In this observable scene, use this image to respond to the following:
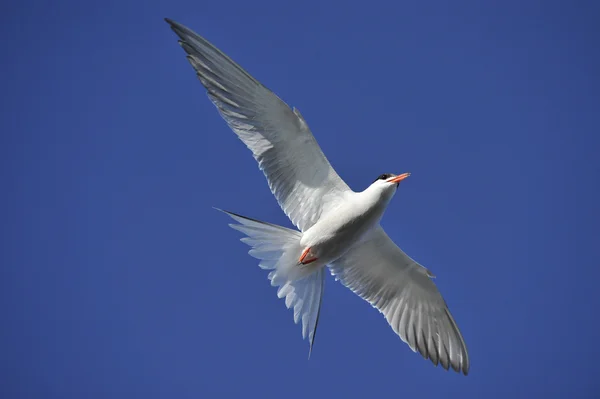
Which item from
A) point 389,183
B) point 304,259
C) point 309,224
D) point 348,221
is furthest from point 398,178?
point 304,259

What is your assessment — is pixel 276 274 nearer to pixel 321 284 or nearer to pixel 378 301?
pixel 321 284

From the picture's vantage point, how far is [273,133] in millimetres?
7324

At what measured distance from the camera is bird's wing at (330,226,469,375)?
7879 millimetres

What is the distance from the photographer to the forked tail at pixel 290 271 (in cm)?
725

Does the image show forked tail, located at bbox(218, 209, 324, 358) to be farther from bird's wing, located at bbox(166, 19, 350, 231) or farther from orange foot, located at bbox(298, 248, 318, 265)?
bird's wing, located at bbox(166, 19, 350, 231)

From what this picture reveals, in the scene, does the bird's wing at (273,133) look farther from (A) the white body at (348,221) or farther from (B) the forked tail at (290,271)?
(B) the forked tail at (290,271)

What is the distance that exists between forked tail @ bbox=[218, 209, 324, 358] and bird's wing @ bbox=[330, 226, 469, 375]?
0.56 m

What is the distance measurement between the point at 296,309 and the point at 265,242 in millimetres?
761

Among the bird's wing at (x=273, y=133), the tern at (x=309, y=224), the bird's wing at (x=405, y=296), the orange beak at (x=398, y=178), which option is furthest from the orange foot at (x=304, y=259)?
the orange beak at (x=398, y=178)

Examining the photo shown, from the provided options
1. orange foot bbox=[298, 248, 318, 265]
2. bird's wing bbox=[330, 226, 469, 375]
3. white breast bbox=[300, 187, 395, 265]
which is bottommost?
bird's wing bbox=[330, 226, 469, 375]

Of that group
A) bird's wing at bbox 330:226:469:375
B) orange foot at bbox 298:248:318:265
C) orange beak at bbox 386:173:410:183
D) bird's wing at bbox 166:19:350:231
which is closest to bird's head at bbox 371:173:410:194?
orange beak at bbox 386:173:410:183

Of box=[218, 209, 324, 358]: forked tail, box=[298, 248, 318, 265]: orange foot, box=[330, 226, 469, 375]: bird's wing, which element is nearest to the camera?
box=[218, 209, 324, 358]: forked tail

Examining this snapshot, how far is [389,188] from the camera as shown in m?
7.29

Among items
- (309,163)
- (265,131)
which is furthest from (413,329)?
(265,131)
